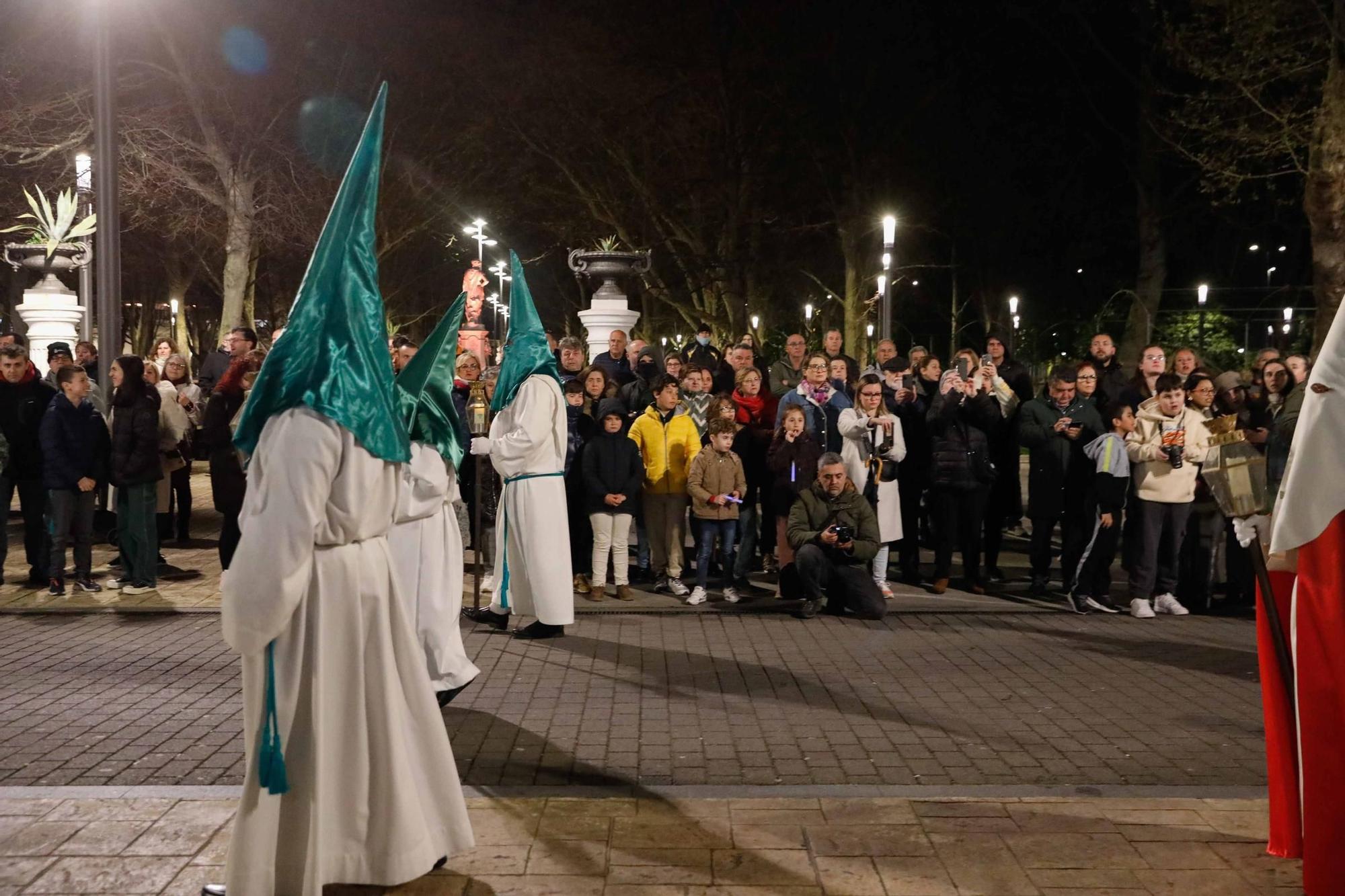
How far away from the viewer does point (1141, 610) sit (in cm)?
1050

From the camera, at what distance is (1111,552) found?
35.5ft

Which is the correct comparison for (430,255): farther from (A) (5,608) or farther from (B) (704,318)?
(A) (5,608)

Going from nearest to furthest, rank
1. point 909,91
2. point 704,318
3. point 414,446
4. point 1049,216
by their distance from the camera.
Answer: point 414,446 < point 909,91 < point 704,318 < point 1049,216

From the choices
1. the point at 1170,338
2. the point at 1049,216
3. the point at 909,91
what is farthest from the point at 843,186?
the point at 1049,216

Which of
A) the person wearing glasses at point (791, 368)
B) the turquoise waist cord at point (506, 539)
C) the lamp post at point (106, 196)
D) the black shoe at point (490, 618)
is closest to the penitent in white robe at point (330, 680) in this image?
the turquoise waist cord at point (506, 539)

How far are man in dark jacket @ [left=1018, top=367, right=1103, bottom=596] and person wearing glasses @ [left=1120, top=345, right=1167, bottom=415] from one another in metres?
0.55

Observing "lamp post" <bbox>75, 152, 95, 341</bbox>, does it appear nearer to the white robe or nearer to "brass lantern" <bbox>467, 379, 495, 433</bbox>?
"brass lantern" <bbox>467, 379, 495, 433</bbox>

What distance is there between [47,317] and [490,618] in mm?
17103

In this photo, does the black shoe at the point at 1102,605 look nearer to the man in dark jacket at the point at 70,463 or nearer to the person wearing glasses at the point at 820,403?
the person wearing glasses at the point at 820,403

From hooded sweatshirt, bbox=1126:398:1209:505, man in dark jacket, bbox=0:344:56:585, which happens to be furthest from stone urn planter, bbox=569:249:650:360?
hooded sweatshirt, bbox=1126:398:1209:505

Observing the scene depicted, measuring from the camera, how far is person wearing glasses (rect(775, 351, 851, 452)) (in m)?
11.7

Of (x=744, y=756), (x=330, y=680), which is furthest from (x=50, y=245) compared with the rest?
(x=330, y=680)

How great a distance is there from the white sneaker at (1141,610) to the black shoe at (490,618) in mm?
4875

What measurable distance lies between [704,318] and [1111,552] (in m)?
26.7
